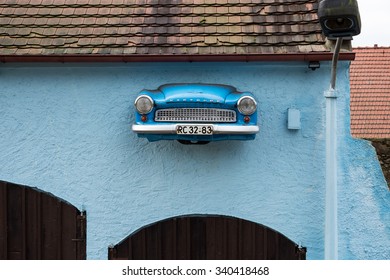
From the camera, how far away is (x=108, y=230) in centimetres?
575

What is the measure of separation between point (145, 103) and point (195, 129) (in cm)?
52

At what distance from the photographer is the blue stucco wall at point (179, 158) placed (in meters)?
5.62

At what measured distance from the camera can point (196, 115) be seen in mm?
5363

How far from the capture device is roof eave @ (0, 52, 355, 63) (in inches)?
214

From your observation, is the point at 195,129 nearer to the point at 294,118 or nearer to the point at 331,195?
Answer: the point at 294,118

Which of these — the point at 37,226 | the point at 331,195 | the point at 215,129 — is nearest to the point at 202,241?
the point at 215,129

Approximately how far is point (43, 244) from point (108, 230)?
70 centimetres

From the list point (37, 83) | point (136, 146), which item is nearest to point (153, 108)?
point (136, 146)

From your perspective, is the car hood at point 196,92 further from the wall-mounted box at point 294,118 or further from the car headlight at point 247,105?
the wall-mounted box at point 294,118

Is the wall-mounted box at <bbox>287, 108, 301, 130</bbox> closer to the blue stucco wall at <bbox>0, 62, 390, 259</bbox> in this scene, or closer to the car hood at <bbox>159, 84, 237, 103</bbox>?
the blue stucco wall at <bbox>0, 62, 390, 259</bbox>

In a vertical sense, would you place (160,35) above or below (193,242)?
above

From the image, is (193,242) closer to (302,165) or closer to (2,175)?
(302,165)

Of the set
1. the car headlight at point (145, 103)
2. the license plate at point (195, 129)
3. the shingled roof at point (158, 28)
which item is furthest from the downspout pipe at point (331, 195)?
the car headlight at point (145, 103)

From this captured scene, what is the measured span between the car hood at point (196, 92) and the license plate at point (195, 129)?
25 cm
